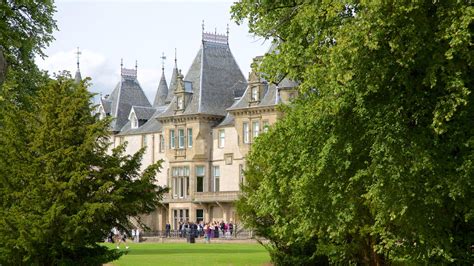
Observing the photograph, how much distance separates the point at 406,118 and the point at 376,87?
1175 mm

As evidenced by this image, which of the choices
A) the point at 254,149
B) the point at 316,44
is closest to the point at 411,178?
the point at 316,44

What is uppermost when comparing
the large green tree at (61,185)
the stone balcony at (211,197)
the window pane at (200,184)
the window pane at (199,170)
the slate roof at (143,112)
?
the slate roof at (143,112)

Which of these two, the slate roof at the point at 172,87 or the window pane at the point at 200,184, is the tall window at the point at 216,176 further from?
the slate roof at the point at 172,87

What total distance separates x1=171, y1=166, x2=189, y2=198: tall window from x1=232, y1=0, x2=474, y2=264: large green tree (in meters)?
54.3

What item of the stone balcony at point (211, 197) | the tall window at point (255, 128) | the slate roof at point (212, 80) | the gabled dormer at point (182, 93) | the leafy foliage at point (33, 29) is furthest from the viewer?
the gabled dormer at point (182, 93)

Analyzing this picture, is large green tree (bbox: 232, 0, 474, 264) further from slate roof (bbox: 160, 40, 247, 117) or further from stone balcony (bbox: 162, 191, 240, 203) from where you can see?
slate roof (bbox: 160, 40, 247, 117)

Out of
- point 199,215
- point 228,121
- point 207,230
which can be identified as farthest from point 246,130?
point 207,230

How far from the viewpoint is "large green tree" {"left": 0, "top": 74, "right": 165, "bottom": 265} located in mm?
23812

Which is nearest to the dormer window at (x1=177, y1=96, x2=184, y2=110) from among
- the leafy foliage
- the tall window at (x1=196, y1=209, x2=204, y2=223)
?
the tall window at (x1=196, y1=209, x2=204, y2=223)

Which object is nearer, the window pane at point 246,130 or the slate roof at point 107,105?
the window pane at point 246,130

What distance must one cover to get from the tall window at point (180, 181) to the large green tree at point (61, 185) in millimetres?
49757

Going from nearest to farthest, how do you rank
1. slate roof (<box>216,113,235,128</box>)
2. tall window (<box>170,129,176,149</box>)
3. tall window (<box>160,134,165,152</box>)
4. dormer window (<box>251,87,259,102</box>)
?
dormer window (<box>251,87,259,102</box>) < slate roof (<box>216,113,235,128</box>) < tall window (<box>170,129,176,149</box>) < tall window (<box>160,134,165,152</box>)

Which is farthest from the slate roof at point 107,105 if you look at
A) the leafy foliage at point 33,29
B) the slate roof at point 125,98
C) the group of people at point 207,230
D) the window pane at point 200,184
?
the leafy foliage at point 33,29

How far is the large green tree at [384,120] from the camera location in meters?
17.9
